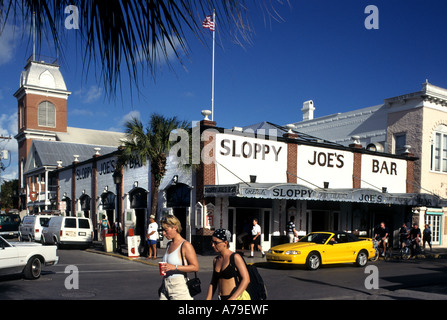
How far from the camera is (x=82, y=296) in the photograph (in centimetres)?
976

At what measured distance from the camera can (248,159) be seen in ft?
72.1

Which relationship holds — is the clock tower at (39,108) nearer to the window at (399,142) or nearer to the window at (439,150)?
the window at (399,142)

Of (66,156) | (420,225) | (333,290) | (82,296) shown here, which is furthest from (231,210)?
(66,156)

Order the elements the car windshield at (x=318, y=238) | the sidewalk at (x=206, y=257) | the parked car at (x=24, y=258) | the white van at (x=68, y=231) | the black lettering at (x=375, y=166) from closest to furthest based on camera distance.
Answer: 1. the parked car at (x=24, y=258)
2. the car windshield at (x=318, y=238)
3. the sidewalk at (x=206, y=257)
4. the white van at (x=68, y=231)
5. the black lettering at (x=375, y=166)

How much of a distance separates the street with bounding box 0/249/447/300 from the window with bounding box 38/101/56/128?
149 ft

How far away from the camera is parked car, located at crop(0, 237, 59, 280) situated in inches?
457

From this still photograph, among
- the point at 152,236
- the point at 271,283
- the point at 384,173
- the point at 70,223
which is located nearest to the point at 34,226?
the point at 70,223

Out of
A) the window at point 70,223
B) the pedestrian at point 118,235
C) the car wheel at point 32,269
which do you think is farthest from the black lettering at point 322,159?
the car wheel at point 32,269

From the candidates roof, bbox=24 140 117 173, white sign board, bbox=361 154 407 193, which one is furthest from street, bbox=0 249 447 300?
roof, bbox=24 140 117 173

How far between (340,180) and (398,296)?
15.4 metres

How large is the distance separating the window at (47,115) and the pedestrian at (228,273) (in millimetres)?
58294

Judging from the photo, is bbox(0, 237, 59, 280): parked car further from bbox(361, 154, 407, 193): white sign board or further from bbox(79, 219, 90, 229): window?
bbox(361, 154, 407, 193): white sign board

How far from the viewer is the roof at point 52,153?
1728 inches

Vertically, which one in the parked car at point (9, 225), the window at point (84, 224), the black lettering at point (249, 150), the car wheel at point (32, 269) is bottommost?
the parked car at point (9, 225)
